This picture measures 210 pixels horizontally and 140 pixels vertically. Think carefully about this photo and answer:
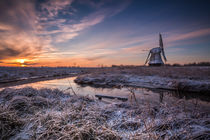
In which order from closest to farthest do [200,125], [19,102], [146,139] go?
[146,139] < [200,125] < [19,102]

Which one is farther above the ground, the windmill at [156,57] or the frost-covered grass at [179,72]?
the windmill at [156,57]

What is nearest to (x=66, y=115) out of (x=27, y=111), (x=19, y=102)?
(x=27, y=111)

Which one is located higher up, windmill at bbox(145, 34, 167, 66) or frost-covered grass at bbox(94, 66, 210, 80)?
windmill at bbox(145, 34, 167, 66)

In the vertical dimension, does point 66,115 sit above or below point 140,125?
above

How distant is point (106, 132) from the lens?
2.04 metres

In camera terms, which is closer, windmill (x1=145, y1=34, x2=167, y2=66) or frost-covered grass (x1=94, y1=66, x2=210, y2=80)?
frost-covered grass (x1=94, y1=66, x2=210, y2=80)

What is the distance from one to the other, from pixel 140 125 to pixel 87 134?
136cm

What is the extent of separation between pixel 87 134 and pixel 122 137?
72 cm

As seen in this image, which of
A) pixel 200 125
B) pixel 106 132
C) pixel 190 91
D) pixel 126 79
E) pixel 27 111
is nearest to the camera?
pixel 106 132

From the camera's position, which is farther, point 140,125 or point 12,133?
point 140,125

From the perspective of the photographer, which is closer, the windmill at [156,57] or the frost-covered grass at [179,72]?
the frost-covered grass at [179,72]

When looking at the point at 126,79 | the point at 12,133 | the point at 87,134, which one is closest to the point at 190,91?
the point at 126,79

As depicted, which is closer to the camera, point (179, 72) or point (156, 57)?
point (179, 72)

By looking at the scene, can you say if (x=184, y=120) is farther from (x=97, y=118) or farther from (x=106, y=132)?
(x=97, y=118)
